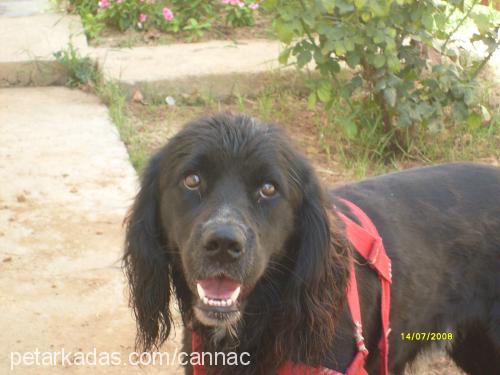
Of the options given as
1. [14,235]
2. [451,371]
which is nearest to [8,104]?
[14,235]

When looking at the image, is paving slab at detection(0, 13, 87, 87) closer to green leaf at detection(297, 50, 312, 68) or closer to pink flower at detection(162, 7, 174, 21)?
pink flower at detection(162, 7, 174, 21)

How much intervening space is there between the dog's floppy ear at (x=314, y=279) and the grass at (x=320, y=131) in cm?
252

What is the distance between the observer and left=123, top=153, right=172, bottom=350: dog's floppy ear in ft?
9.70

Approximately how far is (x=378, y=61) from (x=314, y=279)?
2739mm

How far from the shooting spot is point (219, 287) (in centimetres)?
272

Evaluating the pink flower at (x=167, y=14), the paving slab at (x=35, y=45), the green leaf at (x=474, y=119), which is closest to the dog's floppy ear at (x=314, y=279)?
the green leaf at (x=474, y=119)

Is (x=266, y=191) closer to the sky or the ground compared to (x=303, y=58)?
closer to the sky

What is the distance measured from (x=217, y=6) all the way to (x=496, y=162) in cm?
408

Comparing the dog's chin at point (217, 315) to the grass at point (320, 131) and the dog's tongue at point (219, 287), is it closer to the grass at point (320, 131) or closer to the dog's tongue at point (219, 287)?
the dog's tongue at point (219, 287)

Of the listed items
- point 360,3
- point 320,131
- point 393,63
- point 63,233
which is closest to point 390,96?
point 393,63

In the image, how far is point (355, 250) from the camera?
3.05 meters

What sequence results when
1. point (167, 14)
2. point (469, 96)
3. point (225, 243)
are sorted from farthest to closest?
point (167, 14) → point (469, 96) → point (225, 243)

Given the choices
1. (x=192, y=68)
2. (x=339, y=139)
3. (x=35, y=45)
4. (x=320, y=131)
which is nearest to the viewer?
(x=339, y=139)

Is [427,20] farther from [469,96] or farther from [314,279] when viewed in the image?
[314,279]
